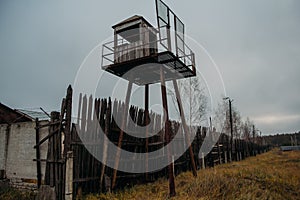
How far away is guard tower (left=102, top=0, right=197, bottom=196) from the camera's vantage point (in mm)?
8945

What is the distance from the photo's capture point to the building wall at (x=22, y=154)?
8.11 meters

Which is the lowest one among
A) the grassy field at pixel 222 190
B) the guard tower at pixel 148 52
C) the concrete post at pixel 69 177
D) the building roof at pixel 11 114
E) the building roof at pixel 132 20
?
the grassy field at pixel 222 190

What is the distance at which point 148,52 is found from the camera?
29.3ft

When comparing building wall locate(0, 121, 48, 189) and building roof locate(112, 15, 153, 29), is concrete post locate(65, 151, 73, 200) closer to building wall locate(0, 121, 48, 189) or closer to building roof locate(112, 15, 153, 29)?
building wall locate(0, 121, 48, 189)

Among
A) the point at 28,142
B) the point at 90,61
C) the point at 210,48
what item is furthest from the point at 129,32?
the point at 210,48

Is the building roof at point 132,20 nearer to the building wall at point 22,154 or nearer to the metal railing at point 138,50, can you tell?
the metal railing at point 138,50

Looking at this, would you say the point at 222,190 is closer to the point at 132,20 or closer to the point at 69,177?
the point at 69,177

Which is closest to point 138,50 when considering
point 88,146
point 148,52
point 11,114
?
point 148,52

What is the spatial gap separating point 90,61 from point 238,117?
42.9 m

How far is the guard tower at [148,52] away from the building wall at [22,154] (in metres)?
2.83

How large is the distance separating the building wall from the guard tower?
283cm

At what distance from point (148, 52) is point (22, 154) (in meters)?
6.10

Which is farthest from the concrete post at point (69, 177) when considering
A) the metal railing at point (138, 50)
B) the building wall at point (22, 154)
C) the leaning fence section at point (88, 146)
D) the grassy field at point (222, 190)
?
the metal railing at point (138, 50)

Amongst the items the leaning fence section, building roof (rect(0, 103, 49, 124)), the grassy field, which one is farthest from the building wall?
building roof (rect(0, 103, 49, 124))
